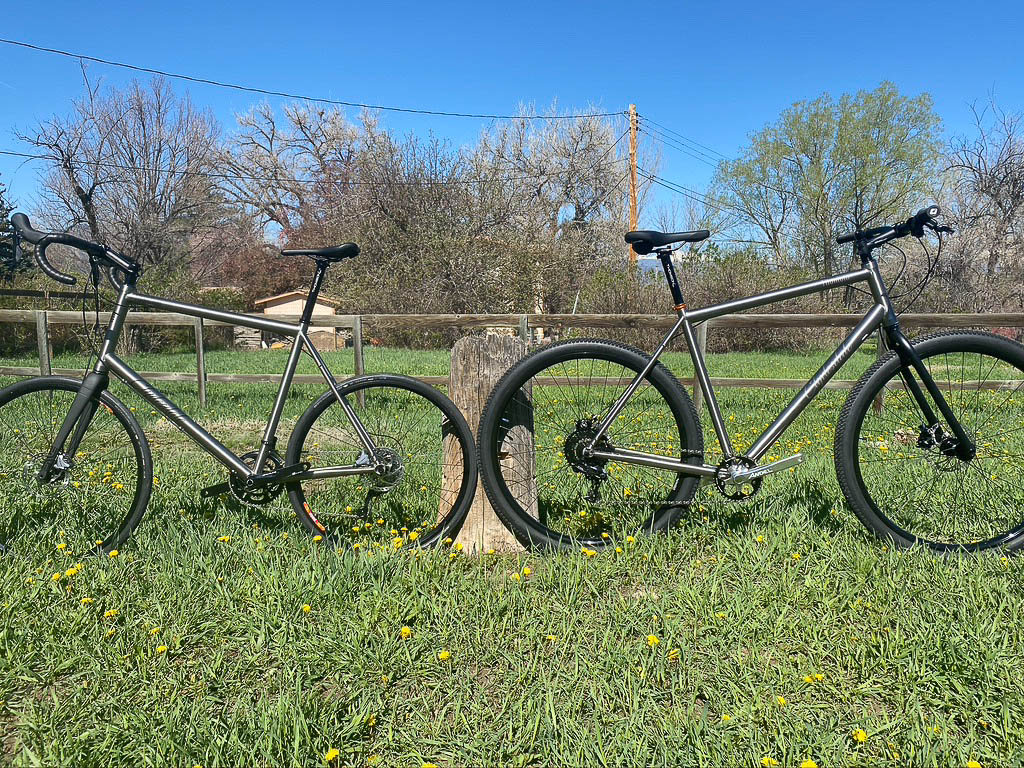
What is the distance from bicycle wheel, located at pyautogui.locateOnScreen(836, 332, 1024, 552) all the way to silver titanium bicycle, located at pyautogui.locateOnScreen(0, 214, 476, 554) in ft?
5.08

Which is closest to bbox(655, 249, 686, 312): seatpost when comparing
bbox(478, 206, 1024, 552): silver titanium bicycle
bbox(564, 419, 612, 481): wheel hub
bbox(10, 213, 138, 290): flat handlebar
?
bbox(478, 206, 1024, 552): silver titanium bicycle

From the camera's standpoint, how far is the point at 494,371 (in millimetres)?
2799

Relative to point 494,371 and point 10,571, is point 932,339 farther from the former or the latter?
point 10,571

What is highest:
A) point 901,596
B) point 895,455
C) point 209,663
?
point 895,455

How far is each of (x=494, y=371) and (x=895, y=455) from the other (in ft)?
6.83

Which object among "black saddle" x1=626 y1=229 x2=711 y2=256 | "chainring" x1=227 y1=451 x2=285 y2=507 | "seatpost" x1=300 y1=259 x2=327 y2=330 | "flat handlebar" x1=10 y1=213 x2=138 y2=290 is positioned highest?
"black saddle" x1=626 y1=229 x2=711 y2=256

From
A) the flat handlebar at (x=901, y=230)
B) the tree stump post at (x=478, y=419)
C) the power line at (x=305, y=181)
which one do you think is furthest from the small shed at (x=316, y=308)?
the flat handlebar at (x=901, y=230)

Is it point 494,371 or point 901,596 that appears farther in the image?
point 494,371

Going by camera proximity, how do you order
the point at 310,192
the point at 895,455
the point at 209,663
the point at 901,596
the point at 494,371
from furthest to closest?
the point at 310,192, the point at 895,455, the point at 494,371, the point at 901,596, the point at 209,663

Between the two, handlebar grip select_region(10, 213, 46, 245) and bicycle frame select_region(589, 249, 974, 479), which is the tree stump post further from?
handlebar grip select_region(10, 213, 46, 245)

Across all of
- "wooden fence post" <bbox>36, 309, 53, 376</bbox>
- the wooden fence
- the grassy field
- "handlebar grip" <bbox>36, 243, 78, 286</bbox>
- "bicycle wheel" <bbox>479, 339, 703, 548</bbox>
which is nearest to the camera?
the grassy field

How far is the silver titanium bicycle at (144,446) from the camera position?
8.72 feet

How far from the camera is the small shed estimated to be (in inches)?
712

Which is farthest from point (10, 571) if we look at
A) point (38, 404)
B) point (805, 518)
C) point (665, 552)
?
point (805, 518)
